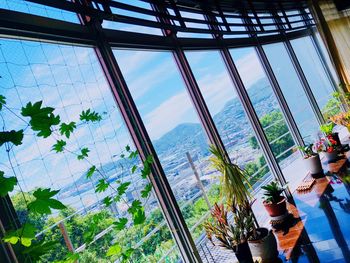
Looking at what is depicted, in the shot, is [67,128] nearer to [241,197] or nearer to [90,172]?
[90,172]

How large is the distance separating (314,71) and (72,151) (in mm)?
6926

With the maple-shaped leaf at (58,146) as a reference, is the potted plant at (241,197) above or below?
below

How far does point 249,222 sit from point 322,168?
275 centimetres

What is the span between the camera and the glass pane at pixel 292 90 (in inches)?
233

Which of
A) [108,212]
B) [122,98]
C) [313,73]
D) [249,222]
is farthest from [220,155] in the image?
[313,73]

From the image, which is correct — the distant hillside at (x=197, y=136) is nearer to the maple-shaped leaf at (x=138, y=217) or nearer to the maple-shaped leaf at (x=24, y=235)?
the maple-shaped leaf at (x=138, y=217)

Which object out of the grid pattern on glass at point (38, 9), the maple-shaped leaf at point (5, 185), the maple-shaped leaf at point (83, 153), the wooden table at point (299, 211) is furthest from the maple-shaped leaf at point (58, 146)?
the wooden table at point (299, 211)

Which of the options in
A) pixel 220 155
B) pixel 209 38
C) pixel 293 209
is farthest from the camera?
pixel 209 38

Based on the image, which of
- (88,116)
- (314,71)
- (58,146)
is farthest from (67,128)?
(314,71)

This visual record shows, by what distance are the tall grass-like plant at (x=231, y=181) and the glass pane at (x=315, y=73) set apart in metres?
4.45

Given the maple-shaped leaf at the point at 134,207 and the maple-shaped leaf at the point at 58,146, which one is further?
the maple-shaped leaf at the point at 134,207

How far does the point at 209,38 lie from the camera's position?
4262 millimetres

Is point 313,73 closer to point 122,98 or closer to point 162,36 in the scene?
point 162,36

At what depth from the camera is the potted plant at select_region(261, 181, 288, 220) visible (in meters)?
3.68
